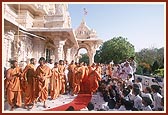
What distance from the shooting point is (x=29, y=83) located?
20.4 feet

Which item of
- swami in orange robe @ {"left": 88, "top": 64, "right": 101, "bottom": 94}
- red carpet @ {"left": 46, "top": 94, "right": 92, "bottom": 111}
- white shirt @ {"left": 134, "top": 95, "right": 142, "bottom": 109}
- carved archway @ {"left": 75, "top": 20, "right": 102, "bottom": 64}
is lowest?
red carpet @ {"left": 46, "top": 94, "right": 92, "bottom": 111}

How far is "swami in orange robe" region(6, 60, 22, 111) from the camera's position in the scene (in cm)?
584

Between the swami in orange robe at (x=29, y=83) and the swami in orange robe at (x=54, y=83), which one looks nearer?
the swami in orange robe at (x=29, y=83)

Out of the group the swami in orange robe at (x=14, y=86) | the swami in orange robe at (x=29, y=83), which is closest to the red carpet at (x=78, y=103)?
the swami in orange robe at (x=29, y=83)

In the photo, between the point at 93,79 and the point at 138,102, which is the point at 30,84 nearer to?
the point at 93,79

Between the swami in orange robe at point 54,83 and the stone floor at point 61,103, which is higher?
the swami in orange robe at point 54,83

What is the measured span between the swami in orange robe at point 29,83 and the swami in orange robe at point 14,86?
176mm

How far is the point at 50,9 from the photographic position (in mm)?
13242

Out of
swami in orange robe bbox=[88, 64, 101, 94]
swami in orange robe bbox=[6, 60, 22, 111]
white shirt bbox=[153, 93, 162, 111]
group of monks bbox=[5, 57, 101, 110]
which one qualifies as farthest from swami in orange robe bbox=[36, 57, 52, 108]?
white shirt bbox=[153, 93, 162, 111]

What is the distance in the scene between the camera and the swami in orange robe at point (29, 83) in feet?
20.1

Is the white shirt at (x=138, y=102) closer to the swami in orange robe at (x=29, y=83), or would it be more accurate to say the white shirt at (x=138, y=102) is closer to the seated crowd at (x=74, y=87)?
the seated crowd at (x=74, y=87)

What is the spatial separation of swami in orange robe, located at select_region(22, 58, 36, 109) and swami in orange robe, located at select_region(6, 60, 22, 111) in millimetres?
176

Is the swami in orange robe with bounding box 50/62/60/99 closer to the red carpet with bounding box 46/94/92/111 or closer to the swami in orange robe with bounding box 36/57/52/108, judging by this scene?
the red carpet with bounding box 46/94/92/111

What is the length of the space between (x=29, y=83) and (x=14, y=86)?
14.1 inches
